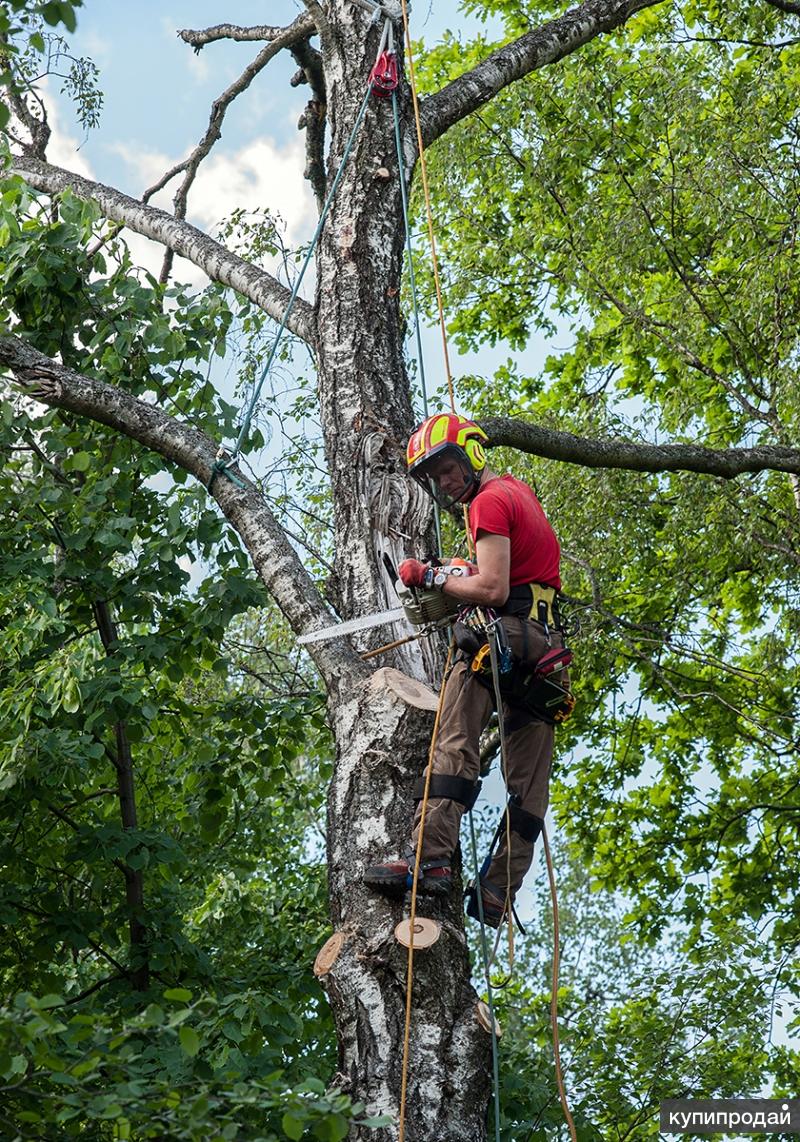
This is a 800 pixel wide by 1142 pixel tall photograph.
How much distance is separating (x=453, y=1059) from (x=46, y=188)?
5.26 meters

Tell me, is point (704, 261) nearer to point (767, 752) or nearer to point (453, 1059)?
point (767, 752)

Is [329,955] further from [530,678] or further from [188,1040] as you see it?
[188,1040]

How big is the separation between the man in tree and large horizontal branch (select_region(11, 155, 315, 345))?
1.28m

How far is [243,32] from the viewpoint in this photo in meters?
7.02

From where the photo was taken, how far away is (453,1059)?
152 inches

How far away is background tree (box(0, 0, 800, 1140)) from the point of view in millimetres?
4547

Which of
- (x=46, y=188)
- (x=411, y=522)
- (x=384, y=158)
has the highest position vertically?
(x=46, y=188)

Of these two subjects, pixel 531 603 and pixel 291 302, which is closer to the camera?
pixel 531 603

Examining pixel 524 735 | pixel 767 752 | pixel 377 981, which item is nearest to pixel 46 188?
pixel 524 735

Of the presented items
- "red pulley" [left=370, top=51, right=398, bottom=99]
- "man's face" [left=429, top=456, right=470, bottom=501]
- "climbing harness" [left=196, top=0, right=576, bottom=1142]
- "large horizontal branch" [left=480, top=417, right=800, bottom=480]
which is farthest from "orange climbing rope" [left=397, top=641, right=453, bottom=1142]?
"red pulley" [left=370, top=51, right=398, bottom=99]

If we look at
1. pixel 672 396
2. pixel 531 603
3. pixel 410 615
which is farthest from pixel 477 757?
pixel 672 396

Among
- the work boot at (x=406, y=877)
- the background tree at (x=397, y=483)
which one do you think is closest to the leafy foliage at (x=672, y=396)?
the background tree at (x=397, y=483)

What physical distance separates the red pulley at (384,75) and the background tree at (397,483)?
119 mm

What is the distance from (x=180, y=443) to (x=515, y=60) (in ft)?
8.76
